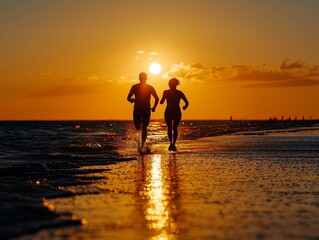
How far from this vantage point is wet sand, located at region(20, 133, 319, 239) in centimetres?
436

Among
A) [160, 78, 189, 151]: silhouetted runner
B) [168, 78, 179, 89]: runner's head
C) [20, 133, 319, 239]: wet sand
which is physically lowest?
[20, 133, 319, 239]: wet sand

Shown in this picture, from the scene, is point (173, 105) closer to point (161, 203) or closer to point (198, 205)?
point (161, 203)

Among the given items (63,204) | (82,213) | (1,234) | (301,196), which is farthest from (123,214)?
(301,196)

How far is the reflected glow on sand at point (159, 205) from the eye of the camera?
4477 mm

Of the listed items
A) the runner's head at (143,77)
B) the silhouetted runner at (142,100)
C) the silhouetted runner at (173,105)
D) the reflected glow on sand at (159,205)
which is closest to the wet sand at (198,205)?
the reflected glow on sand at (159,205)

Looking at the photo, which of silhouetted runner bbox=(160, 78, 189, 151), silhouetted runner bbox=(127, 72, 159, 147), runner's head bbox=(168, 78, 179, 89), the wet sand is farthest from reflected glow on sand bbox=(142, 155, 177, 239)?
runner's head bbox=(168, 78, 179, 89)

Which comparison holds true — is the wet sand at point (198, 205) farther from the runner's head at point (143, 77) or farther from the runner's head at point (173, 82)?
the runner's head at point (173, 82)

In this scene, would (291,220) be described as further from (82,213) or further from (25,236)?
(25,236)

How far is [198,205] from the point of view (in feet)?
18.3

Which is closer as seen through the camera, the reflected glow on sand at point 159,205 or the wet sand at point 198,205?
the wet sand at point 198,205

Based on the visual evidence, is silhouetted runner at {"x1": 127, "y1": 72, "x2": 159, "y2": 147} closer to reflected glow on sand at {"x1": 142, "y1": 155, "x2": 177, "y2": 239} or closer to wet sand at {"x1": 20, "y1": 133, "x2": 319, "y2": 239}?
wet sand at {"x1": 20, "y1": 133, "x2": 319, "y2": 239}

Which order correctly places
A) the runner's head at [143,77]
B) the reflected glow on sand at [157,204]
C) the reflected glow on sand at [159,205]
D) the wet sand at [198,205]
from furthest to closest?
the runner's head at [143,77] < the reflected glow on sand at [157,204] < the reflected glow on sand at [159,205] < the wet sand at [198,205]

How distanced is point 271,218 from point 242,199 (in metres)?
1.05

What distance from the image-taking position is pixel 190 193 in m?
6.38
